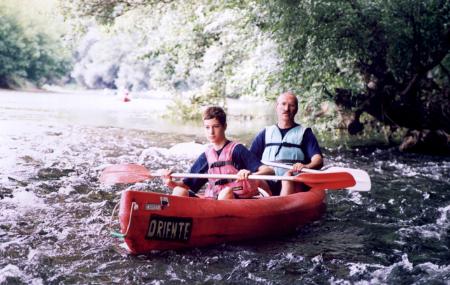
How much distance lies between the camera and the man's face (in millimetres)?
5004

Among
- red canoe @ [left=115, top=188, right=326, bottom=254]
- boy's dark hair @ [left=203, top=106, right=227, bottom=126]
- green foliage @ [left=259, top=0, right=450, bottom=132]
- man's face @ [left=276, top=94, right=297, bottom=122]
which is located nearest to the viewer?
red canoe @ [left=115, top=188, right=326, bottom=254]

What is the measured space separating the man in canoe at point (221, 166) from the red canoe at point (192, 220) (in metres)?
0.23

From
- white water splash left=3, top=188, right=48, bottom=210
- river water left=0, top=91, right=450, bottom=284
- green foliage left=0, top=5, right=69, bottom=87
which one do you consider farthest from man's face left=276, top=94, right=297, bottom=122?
green foliage left=0, top=5, right=69, bottom=87

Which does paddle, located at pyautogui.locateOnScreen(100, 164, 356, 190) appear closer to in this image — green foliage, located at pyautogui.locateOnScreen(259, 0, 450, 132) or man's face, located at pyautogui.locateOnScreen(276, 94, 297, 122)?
man's face, located at pyautogui.locateOnScreen(276, 94, 297, 122)

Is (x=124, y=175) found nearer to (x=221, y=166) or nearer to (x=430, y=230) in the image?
(x=221, y=166)

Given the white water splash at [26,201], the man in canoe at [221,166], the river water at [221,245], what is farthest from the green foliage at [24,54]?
the man in canoe at [221,166]

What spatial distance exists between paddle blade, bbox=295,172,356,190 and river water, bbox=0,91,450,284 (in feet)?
1.31

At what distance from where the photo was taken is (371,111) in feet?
33.9

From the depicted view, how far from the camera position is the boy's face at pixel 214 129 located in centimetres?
422

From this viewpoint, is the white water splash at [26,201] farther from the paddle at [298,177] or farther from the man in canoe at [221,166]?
the man in canoe at [221,166]

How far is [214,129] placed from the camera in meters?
4.26

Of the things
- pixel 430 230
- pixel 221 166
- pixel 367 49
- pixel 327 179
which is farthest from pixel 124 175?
pixel 367 49

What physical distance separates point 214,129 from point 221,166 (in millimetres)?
342

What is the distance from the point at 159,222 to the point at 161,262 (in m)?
0.28
